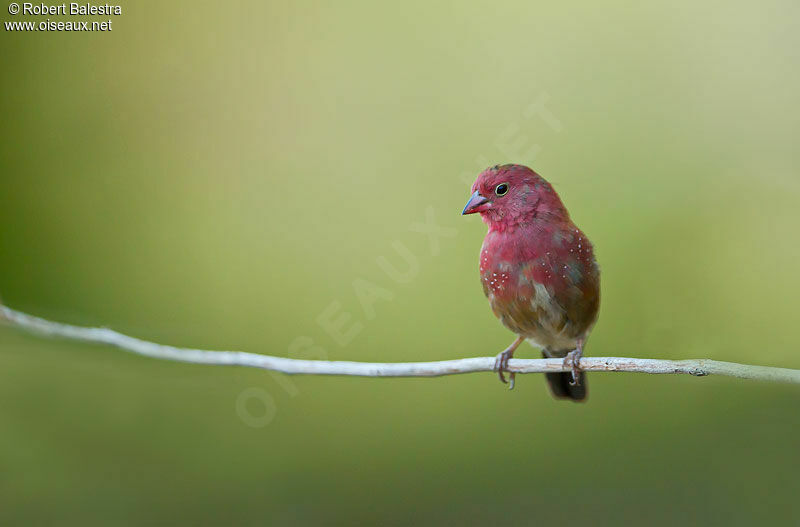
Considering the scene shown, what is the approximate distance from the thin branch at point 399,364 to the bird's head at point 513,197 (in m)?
0.40

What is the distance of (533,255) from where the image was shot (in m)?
1.96

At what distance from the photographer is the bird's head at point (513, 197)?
6.20 feet

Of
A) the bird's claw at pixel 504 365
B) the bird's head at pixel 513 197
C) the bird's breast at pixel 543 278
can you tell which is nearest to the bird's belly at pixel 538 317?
the bird's breast at pixel 543 278

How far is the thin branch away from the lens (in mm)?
1438

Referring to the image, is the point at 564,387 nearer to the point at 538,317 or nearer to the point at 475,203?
the point at 538,317

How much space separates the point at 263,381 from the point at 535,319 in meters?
1.32

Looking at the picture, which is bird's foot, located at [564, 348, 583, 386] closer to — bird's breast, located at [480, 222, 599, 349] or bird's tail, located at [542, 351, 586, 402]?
bird's breast, located at [480, 222, 599, 349]

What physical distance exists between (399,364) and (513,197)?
0.55 meters

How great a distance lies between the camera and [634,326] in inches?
101

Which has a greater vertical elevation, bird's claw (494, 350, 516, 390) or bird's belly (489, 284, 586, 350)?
bird's belly (489, 284, 586, 350)

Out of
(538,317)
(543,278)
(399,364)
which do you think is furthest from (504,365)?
(399,364)

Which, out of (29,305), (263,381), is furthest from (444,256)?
(29,305)

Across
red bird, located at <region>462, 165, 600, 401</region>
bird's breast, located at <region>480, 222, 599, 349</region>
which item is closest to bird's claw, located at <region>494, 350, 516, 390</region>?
red bird, located at <region>462, 165, 600, 401</region>

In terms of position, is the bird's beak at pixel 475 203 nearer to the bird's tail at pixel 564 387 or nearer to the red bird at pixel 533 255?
the red bird at pixel 533 255
